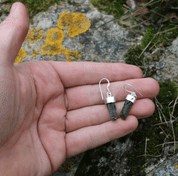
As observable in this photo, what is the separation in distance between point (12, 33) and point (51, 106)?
105cm

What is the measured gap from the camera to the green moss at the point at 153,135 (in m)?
2.44

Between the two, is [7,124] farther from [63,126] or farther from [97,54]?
[97,54]

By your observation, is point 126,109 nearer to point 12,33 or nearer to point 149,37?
point 149,37

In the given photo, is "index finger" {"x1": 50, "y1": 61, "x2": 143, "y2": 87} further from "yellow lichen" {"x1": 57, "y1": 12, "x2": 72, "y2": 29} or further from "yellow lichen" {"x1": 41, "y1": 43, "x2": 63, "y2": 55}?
"yellow lichen" {"x1": 57, "y1": 12, "x2": 72, "y2": 29}

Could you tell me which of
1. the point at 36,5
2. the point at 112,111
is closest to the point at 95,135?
the point at 112,111

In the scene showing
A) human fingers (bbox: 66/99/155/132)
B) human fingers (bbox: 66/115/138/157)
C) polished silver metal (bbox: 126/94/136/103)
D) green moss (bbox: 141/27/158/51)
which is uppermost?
green moss (bbox: 141/27/158/51)

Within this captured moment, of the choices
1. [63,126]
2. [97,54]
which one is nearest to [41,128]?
[63,126]

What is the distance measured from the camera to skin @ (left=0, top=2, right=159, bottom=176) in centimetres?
175

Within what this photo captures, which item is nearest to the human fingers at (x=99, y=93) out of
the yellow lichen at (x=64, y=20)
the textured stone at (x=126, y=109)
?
the textured stone at (x=126, y=109)

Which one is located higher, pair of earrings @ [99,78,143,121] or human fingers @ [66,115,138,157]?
pair of earrings @ [99,78,143,121]

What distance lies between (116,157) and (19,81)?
1755 millimetres

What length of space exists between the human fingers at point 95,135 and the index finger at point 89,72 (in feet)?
2.28

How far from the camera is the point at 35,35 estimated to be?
9.80 feet

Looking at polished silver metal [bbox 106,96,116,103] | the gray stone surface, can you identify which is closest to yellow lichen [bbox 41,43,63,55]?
the gray stone surface
